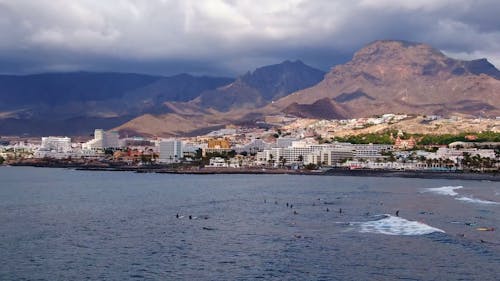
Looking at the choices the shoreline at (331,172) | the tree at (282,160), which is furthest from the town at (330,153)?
the shoreline at (331,172)

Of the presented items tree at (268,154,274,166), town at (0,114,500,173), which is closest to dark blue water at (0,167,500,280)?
town at (0,114,500,173)

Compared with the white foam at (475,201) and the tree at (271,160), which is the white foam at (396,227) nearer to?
the white foam at (475,201)

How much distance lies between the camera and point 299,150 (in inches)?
5635

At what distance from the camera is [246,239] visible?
38.2 metres

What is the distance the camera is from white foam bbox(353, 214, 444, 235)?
40.0 m

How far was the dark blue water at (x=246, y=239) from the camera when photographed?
99.2 feet

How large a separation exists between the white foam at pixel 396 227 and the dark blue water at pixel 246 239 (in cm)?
7

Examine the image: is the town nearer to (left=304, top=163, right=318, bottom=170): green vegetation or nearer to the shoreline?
(left=304, top=163, right=318, bottom=170): green vegetation

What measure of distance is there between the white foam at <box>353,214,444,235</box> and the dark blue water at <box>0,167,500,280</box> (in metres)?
0.07

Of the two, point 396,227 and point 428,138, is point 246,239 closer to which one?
point 396,227

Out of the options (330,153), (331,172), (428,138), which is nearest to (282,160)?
(330,153)

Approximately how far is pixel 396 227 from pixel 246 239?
9.20 metres

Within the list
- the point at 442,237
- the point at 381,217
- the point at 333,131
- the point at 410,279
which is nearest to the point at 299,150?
the point at 333,131

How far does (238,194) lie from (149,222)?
2336cm
